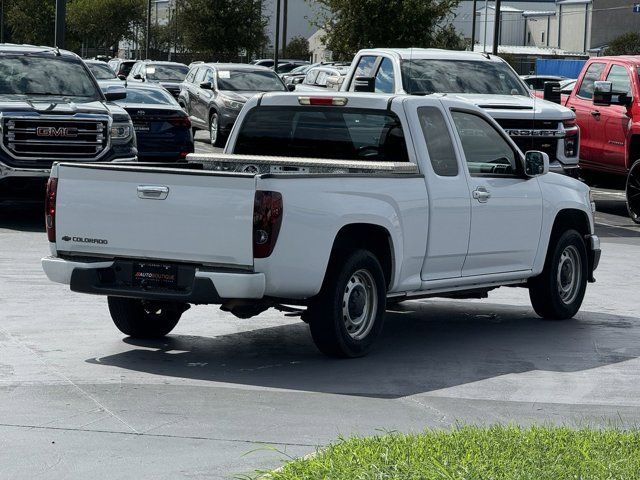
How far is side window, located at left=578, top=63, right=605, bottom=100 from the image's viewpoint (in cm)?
2278

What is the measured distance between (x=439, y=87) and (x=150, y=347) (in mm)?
9789

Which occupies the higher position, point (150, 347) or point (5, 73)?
point (5, 73)

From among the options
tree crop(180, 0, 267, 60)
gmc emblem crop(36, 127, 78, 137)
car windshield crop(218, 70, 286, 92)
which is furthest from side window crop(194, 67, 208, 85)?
tree crop(180, 0, 267, 60)

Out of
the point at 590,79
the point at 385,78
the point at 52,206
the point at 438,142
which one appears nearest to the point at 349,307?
the point at 438,142

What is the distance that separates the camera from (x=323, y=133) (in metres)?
11.0

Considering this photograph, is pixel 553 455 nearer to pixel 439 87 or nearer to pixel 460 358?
pixel 460 358

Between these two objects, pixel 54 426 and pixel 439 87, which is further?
pixel 439 87

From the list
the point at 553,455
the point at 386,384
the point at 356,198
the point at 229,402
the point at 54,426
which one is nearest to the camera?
the point at 553,455

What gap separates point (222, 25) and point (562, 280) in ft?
210

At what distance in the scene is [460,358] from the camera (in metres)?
10.2

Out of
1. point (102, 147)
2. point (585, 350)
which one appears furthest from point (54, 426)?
point (102, 147)

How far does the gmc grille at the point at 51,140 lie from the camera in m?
18.2

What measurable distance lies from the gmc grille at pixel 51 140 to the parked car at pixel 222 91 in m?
14.2

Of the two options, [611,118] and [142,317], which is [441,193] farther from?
[611,118]
